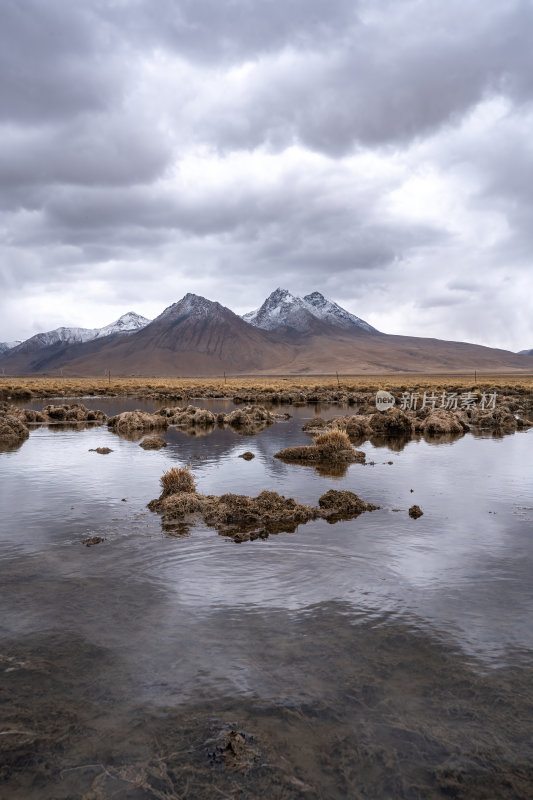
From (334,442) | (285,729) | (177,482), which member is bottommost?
(285,729)

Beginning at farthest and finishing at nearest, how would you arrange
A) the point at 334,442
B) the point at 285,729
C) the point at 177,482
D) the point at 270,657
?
the point at 334,442 < the point at 177,482 < the point at 270,657 < the point at 285,729

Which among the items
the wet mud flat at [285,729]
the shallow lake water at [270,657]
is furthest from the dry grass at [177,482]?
A: the wet mud flat at [285,729]

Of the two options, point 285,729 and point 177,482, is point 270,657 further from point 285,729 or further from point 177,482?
point 177,482

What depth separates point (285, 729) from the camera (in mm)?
4465

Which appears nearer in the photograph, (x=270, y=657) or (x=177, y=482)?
(x=270, y=657)

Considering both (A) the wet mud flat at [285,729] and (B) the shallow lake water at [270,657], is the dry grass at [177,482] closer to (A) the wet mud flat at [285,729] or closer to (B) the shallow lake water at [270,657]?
(B) the shallow lake water at [270,657]

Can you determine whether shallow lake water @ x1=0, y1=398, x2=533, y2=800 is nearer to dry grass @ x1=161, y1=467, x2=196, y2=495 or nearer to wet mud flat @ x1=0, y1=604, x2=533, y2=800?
wet mud flat @ x1=0, y1=604, x2=533, y2=800

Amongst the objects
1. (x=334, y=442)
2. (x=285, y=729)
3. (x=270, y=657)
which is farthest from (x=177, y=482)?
(x=285, y=729)

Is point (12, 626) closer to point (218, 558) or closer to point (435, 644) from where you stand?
point (218, 558)

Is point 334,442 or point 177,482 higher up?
point 334,442

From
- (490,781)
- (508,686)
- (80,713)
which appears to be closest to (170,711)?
(80,713)

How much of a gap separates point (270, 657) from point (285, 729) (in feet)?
3.36

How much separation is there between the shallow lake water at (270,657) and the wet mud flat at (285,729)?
15mm

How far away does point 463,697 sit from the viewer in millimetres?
4891
